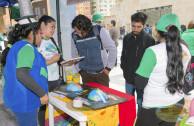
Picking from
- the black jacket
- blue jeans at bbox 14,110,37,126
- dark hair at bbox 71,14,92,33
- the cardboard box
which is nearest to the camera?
blue jeans at bbox 14,110,37,126

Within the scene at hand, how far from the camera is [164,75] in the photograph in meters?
1.20

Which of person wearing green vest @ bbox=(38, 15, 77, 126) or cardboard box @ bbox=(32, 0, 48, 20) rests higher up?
cardboard box @ bbox=(32, 0, 48, 20)

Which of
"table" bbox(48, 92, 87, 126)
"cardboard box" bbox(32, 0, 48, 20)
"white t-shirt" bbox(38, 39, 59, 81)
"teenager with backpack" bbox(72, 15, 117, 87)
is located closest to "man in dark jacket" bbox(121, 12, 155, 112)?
"teenager with backpack" bbox(72, 15, 117, 87)

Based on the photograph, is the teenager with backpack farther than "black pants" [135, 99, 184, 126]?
Yes

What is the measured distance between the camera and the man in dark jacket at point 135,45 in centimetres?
219

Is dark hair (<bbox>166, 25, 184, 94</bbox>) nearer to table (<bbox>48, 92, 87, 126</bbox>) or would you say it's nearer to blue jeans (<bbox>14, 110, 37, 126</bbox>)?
table (<bbox>48, 92, 87, 126</bbox>)

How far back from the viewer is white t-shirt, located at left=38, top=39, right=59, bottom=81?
2191mm

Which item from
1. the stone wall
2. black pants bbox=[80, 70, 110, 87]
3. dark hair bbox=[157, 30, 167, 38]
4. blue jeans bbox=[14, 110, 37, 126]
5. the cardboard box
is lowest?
blue jeans bbox=[14, 110, 37, 126]

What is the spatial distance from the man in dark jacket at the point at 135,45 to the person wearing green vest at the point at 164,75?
861 millimetres

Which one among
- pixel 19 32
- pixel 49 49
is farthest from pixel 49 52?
pixel 19 32

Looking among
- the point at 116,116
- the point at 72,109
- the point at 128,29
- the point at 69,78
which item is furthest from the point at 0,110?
the point at 128,29

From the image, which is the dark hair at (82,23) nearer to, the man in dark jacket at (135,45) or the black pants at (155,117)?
the man in dark jacket at (135,45)

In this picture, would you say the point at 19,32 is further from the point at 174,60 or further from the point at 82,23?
the point at 174,60

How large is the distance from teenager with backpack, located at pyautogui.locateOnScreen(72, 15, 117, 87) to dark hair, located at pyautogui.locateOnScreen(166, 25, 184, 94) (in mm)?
1085
